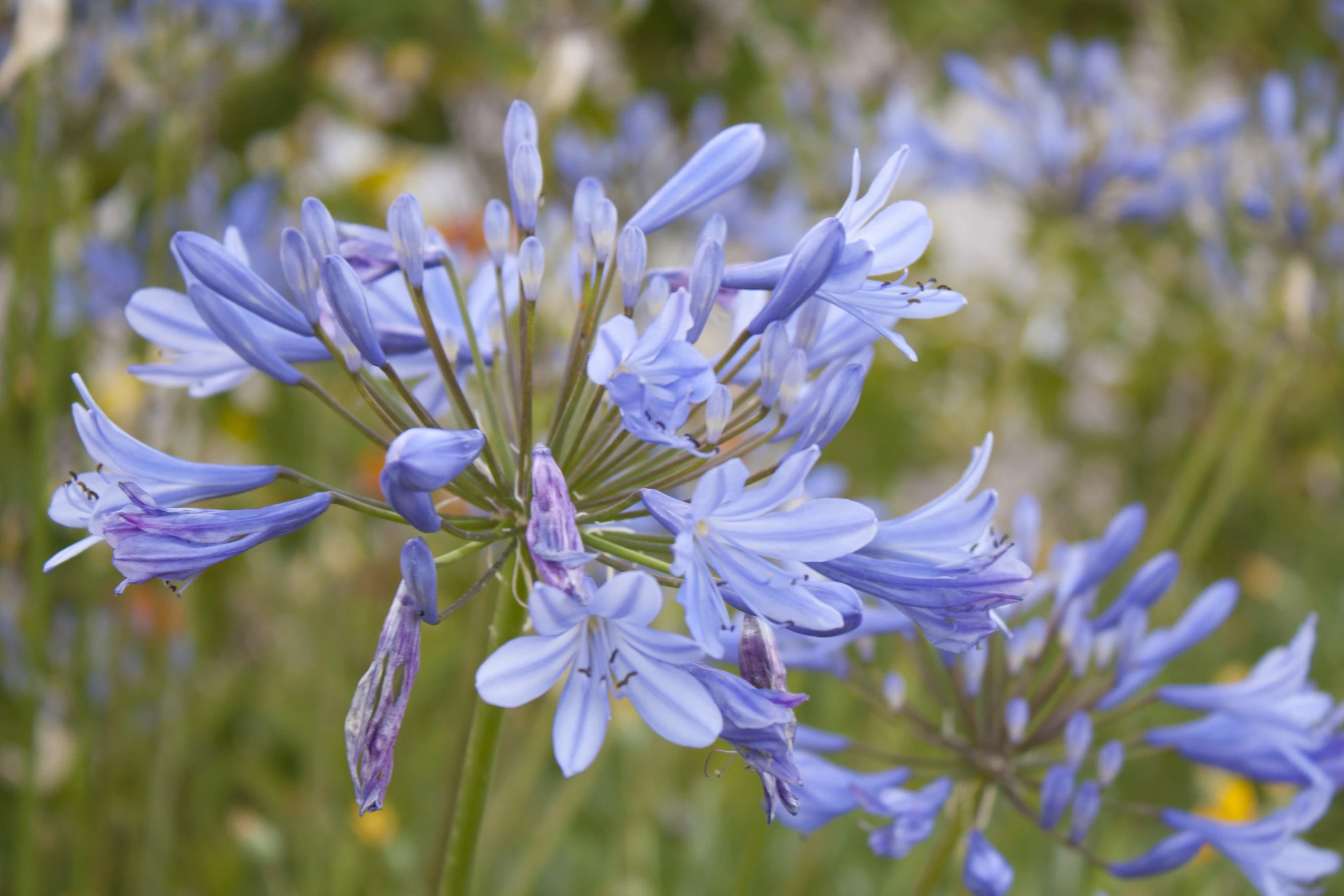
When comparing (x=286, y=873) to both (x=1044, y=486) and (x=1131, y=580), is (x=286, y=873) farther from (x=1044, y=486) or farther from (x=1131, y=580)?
(x=1044, y=486)

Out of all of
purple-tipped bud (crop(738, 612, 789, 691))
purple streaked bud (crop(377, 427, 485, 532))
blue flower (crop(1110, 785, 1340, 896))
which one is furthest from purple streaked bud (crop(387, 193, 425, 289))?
blue flower (crop(1110, 785, 1340, 896))

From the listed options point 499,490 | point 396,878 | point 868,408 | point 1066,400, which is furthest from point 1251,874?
point 1066,400

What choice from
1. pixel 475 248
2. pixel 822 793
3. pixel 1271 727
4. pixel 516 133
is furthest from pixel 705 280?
pixel 475 248

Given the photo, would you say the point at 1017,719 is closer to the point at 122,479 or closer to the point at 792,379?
the point at 792,379

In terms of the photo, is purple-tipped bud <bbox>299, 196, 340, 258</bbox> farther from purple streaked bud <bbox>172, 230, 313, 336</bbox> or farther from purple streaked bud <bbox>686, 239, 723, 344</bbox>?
purple streaked bud <bbox>686, 239, 723, 344</bbox>

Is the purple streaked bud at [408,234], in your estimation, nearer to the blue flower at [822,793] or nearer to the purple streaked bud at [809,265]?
the purple streaked bud at [809,265]

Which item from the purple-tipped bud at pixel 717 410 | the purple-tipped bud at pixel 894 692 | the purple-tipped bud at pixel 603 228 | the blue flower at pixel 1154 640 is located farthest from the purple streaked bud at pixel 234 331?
the blue flower at pixel 1154 640
